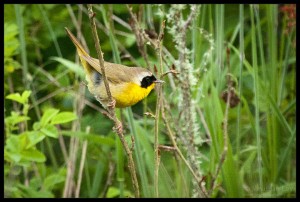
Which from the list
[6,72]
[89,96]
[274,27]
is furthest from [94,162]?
[274,27]

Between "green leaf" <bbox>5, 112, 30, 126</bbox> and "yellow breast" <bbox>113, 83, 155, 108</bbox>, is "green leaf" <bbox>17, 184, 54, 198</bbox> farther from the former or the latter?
"yellow breast" <bbox>113, 83, 155, 108</bbox>

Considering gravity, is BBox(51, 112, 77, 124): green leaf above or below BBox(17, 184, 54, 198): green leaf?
above

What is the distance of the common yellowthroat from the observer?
6.03 feet

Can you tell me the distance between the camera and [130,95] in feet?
6.10

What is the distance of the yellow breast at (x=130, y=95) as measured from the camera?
6.04ft

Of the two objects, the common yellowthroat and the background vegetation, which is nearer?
the common yellowthroat

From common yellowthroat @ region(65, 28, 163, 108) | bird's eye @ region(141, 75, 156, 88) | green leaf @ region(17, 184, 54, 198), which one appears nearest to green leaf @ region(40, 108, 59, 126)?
green leaf @ region(17, 184, 54, 198)

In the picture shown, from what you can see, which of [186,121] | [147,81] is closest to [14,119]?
[186,121]

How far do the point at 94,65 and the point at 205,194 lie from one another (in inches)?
25.0

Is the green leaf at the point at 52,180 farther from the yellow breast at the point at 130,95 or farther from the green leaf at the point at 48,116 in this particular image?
the yellow breast at the point at 130,95

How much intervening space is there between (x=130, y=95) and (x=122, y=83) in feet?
0.31

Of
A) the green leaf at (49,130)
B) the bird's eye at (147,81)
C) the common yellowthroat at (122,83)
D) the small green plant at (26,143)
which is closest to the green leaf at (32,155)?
the small green plant at (26,143)

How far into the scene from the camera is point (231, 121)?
303 cm

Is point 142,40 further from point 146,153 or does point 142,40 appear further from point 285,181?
point 285,181
